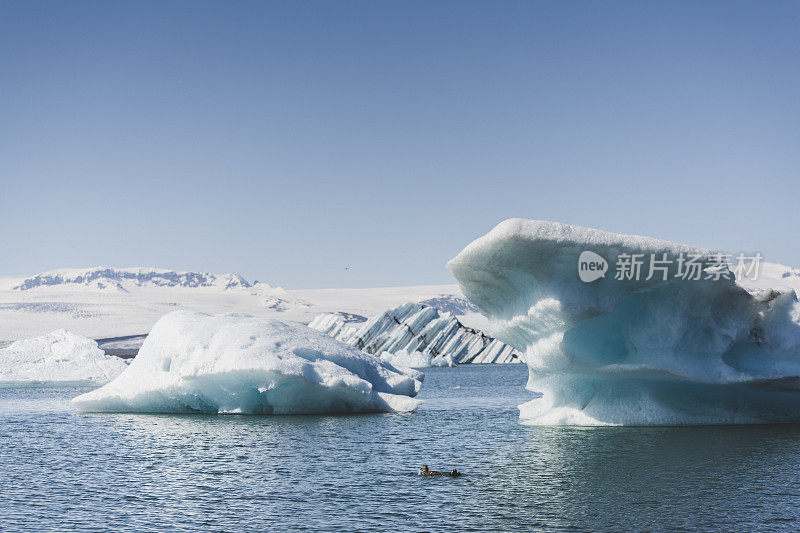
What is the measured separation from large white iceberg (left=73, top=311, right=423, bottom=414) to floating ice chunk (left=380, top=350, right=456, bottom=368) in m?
35.6

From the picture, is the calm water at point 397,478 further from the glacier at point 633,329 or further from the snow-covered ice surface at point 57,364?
the snow-covered ice surface at point 57,364

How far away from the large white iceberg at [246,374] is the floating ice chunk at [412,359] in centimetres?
3559

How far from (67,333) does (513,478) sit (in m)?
39.8

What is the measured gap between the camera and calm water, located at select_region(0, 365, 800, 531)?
9977mm

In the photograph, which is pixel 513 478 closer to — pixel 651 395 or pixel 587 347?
pixel 587 347

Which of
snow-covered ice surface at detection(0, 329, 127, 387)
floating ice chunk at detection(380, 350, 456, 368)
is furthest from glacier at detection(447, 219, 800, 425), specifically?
floating ice chunk at detection(380, 350, 456, 368)

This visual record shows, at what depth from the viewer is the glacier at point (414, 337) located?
62812mm

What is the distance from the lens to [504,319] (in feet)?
59.2

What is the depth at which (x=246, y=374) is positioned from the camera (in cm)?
2138

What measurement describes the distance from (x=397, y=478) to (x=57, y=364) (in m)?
35.8

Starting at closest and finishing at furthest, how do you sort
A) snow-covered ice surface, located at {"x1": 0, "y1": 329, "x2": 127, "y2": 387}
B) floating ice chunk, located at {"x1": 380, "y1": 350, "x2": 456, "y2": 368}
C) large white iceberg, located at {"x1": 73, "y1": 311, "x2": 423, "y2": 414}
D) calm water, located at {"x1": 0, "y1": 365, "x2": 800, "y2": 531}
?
calm water, located at {"x1": 0, "y1": 365, "x2": 800, "y2": 531} → large white iceberg, located at {"x1": 73, "y1": 311, "x2": 423, "y2": 414} → snow-covered ice surface, located at {"x1": 0, "y1": 329, "x2": 127, "y2": 387} → floating ice chunk, located at {"x1": 380, "y1": 350, "x2": 456, "y2": 368}

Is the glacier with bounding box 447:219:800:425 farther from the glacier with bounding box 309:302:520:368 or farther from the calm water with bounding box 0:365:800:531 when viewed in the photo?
the glacier with bounding box 309:302:520:368

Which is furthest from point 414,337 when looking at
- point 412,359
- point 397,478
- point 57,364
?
point 397,478

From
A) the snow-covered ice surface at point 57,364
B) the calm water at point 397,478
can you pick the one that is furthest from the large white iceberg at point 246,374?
the snow-covered ice surface at point 57,364
